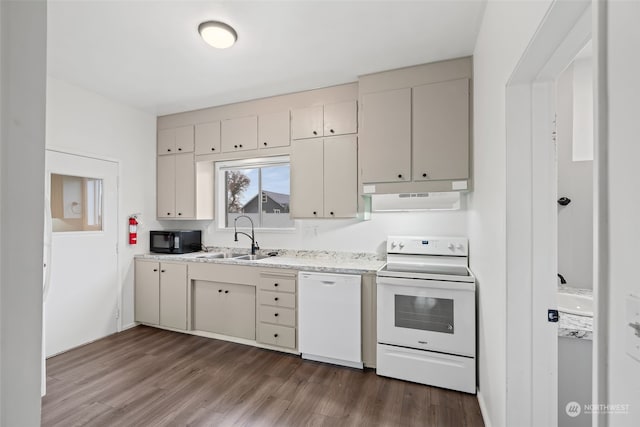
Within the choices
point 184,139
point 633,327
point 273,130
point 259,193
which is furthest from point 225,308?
point 633,327

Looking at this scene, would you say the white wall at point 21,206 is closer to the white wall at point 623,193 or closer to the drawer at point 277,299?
the white wall at point 623,193

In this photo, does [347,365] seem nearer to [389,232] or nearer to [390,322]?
[390,322]

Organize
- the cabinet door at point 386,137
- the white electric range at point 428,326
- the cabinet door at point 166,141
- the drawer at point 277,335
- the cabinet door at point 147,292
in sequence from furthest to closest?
the cabinet door at point 166,141, the cabinet door at point 147,292, the drawer at point 277,335, the cabinet door at point 386,137, the white electric range at point 428,326

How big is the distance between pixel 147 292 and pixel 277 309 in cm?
174

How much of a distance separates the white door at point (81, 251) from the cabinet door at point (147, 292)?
229 millimetres

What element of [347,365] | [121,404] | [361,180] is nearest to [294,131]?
[361,180]

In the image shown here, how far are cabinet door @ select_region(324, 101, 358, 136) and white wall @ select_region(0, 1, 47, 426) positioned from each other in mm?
2599

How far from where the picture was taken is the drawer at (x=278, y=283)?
2.76 metres

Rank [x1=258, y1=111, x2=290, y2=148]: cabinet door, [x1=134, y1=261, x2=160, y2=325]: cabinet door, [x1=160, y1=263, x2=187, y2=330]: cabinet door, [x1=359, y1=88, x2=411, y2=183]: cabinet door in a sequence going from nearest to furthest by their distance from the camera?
[x1=359, y1=88, x2=411, y2=183]: cabinet door < [x1=258, y1=111, x2=290, y2=148]: cabinet door < [x1=160, y1=263, x2=187, y2=330]: cabinet door < [x1=134, y1=261, x2=160, y2=325]: cabinet door

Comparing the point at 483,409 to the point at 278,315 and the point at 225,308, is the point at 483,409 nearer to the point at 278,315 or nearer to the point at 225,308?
the point at 278,315

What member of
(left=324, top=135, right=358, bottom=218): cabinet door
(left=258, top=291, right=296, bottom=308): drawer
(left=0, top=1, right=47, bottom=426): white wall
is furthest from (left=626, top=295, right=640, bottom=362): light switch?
(left=258, top=291, right=296, bottom=308): drawer

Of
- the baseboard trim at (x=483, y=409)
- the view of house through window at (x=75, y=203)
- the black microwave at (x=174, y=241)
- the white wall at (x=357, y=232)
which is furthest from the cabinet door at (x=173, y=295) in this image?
the baseboard trim at (x=483, y=409)

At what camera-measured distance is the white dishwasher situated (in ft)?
8.27

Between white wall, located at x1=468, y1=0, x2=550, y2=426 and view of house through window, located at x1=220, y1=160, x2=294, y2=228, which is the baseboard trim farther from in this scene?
view of house through window, located at x1=220, y1=160, x2=294, y2=228
